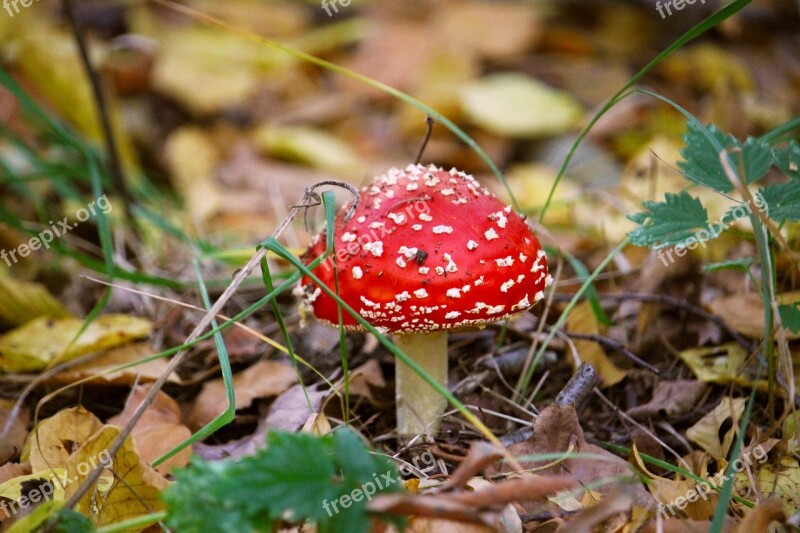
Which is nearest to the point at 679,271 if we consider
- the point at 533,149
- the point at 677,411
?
the point at 677,411

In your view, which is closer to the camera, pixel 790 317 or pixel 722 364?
pixel 790 317

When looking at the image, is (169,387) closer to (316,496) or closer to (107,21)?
(316,496)

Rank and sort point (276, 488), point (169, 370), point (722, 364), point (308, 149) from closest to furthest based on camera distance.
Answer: point (276, 488) < point (169, 370) < point (722, 364) < point (308, 149)

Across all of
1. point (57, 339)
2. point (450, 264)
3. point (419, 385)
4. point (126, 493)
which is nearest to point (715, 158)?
point (450, 264)

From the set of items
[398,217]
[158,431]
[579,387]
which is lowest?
[579,387]

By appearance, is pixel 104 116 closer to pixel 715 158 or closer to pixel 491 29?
pixel 715 158

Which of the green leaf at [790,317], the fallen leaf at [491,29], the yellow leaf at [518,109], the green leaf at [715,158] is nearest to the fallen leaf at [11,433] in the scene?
the green leaf at [715,158]

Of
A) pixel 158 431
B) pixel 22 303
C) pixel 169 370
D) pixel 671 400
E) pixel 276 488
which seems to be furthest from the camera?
pixel 22 303

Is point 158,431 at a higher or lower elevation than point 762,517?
higher
